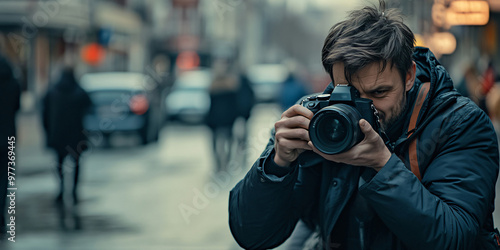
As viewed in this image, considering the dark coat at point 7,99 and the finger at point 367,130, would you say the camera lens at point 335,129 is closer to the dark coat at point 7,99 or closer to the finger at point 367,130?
the finger at point 367,130

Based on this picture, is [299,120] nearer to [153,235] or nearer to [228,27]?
[153,235]

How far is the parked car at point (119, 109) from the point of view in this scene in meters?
15.0

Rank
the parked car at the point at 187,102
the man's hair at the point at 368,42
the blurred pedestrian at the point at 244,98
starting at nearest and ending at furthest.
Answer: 1. the man's hair at the point at 368,42
2. the blurred pedestrian at the point at 244,98
3. the parked car at the point at 187,102

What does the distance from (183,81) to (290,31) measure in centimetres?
5933

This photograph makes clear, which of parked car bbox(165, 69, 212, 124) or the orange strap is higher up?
the orange strap

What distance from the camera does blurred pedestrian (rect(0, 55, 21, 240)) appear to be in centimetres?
637

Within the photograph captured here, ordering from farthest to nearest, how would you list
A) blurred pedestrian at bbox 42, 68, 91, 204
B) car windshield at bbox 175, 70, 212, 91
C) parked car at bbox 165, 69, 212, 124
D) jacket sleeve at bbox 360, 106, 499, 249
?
1. car windshield at bbox 175, 70, 212, 91
2. parked car at bbox 165, 69, 212, 124
3. blurred pedestrian at bbox 42, 68, 91, 204
4. jacket sleeve at bbox 360, 106, 499, 249

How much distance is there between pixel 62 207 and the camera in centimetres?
849

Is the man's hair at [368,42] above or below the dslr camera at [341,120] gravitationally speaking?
above

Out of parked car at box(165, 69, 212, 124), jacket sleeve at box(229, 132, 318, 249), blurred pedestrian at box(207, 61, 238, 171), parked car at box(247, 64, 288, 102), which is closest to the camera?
jacket sleeve at box(229, 132, 318, 249)

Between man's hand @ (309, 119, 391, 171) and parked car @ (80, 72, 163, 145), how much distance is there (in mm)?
13345

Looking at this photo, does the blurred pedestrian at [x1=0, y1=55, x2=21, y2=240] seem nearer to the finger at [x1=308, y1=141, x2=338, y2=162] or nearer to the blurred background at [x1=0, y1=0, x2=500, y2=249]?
the blurred background at [x1=0, y1=0, x2=500, y2=249]

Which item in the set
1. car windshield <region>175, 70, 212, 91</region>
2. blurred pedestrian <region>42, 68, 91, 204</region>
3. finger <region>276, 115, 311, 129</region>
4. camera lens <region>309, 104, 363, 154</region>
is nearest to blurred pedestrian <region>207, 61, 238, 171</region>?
blurred pedestrian <region>42, 68, 91, 204</region>

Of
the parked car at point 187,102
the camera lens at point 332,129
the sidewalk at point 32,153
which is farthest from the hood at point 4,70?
the parked car at point 187,102
